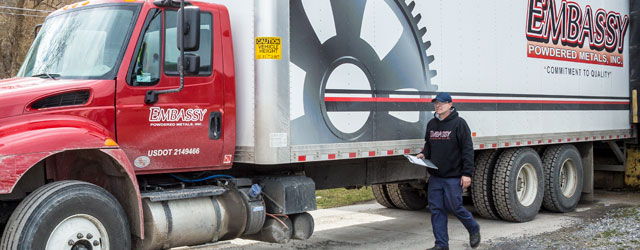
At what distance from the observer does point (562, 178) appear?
35.3 feet

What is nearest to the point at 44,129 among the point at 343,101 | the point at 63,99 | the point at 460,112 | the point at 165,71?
the point at 63,99

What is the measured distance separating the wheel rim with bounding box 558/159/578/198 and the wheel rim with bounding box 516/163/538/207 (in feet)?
3.54

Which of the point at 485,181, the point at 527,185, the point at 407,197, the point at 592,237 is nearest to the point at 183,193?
the point at 485,181

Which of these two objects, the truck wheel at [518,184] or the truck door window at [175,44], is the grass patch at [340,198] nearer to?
the truck wheel at [518,184]

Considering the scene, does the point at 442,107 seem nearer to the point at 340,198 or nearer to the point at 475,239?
the point at 475,239

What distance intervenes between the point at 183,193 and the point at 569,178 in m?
7.15

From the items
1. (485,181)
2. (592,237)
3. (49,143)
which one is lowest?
(592,237)

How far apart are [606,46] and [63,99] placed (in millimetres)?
8948

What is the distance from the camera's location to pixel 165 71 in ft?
19.1

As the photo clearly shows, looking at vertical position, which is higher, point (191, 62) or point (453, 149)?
point (191, 62)

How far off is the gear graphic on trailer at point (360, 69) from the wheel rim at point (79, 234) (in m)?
1.95

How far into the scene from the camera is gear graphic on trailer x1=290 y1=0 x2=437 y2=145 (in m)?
6.48

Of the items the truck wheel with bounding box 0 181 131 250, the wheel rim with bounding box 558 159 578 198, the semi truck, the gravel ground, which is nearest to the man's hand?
the semi truck

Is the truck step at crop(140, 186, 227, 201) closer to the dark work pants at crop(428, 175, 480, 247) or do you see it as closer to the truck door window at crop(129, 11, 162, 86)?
the truck door window at crop(129, 11, 162, 86)
